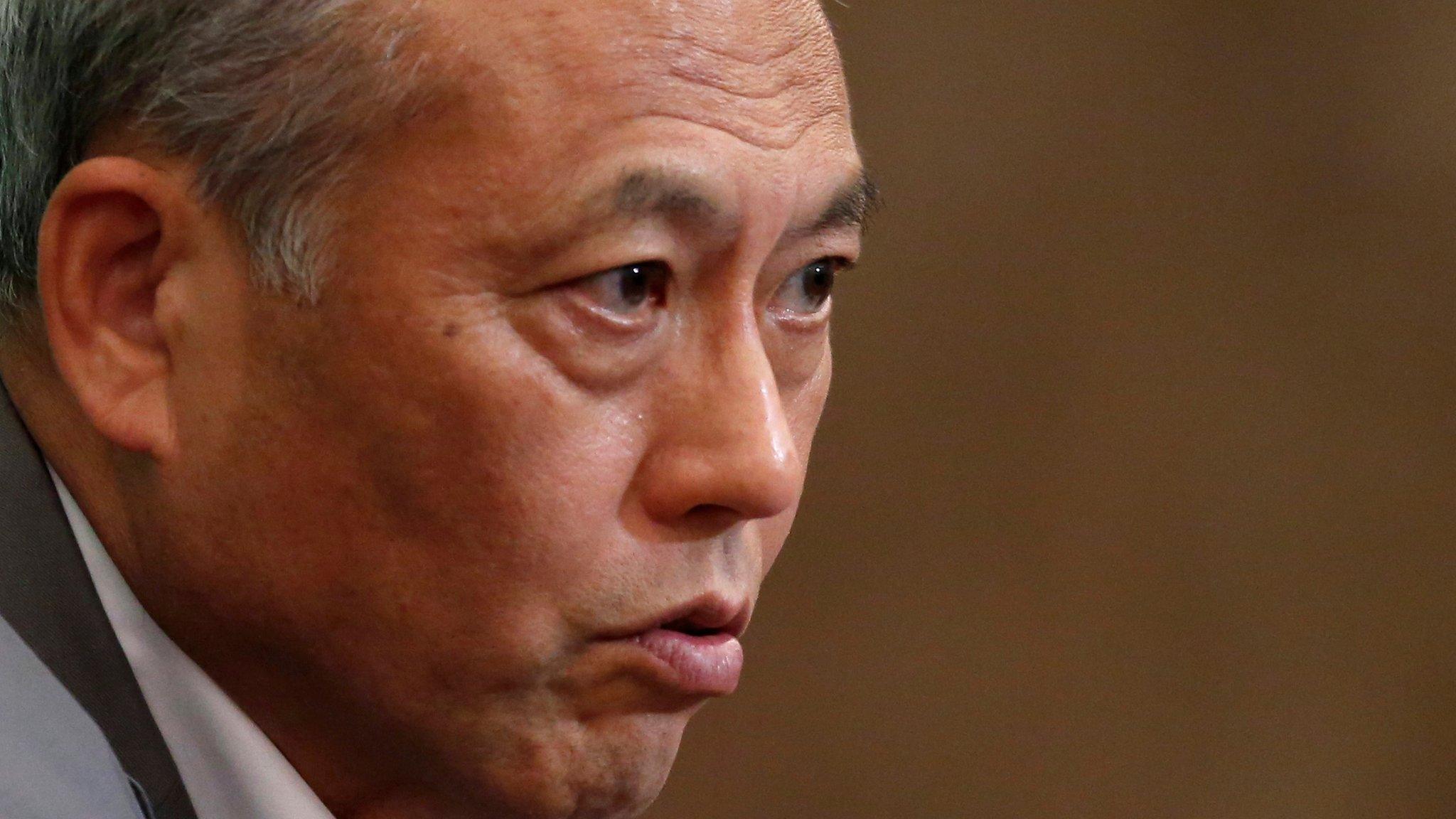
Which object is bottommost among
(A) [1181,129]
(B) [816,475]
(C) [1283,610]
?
(C) [1283,610]

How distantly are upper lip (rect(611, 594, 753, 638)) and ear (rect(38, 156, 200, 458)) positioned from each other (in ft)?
1.02

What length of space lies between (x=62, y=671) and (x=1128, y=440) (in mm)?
1429

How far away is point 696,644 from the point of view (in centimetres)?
98

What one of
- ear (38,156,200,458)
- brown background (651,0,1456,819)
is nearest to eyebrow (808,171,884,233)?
ear (38,156,200,458)

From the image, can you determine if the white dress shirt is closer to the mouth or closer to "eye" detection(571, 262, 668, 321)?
the mouth

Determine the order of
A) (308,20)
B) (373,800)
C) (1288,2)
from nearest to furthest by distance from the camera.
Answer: (308,20) < (373,800) < (1288,2)

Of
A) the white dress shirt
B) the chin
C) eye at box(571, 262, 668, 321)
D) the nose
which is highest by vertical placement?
eye at box(571, 262, 668, 321)

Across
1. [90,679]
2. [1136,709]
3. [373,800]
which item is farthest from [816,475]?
[90,679]

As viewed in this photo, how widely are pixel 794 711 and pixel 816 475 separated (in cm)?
31

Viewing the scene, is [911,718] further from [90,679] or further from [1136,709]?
[90,679]

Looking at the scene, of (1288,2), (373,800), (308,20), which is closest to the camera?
(308,20)

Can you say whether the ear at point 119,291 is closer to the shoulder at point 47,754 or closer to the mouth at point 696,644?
the shoulder at point 47,754

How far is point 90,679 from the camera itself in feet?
3.17

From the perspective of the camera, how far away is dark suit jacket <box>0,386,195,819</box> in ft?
2.94
